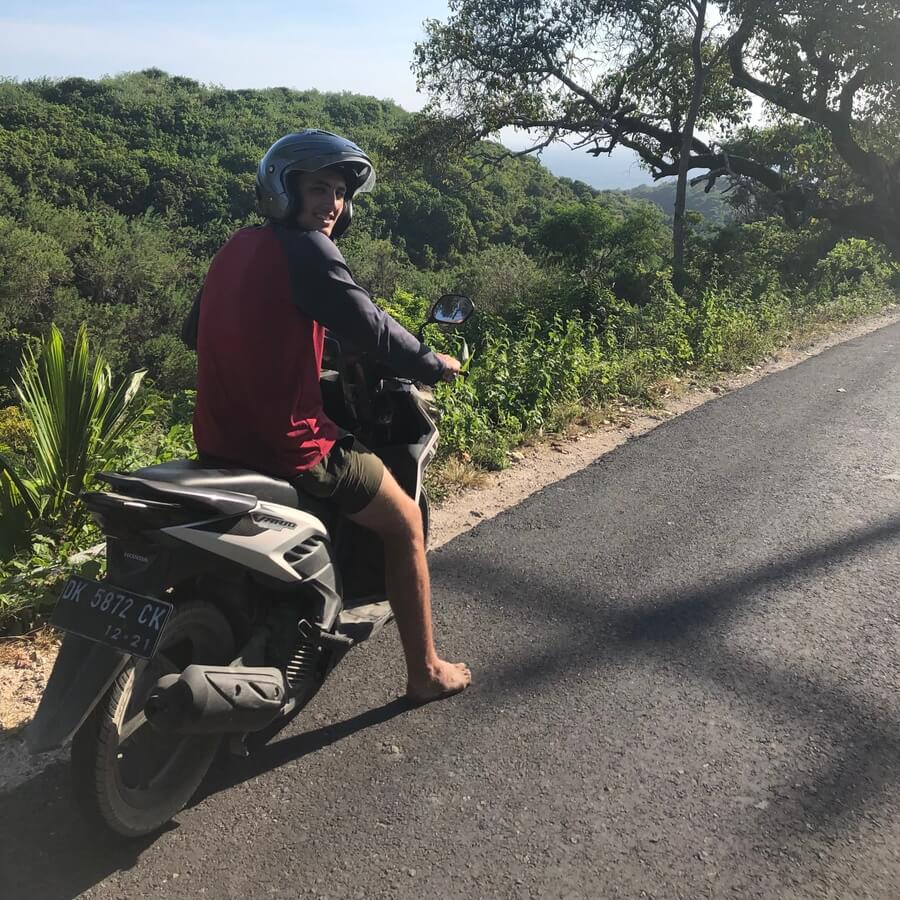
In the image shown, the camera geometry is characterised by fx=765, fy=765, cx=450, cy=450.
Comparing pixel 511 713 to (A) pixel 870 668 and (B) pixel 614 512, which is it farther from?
(B) pixel 614 512

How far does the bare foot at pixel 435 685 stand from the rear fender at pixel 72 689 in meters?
1.11

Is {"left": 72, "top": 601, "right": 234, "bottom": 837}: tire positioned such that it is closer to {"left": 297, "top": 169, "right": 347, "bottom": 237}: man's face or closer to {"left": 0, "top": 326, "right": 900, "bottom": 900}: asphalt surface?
{"left": 0, "top": 326, "right": 900, "bottom": 900}: asphalt surface

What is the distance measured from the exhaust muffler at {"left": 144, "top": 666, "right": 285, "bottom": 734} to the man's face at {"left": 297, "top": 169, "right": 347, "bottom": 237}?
4.53 ft

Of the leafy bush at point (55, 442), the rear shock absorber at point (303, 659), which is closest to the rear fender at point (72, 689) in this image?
the rear shock absorber at point (303, 659)

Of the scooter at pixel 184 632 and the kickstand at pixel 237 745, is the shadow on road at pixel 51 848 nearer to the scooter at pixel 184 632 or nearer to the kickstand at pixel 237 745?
the scooter at pixel 184 632

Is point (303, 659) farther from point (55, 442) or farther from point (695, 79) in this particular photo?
point (695, 79)

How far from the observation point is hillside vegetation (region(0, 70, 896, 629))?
4.00m

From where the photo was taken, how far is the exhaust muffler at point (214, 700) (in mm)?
2046

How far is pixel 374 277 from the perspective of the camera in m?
35.3

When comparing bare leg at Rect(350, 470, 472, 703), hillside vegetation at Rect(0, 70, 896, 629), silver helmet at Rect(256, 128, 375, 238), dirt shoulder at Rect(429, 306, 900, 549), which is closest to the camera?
silver helmet at Rect(256, 128, 375, 238)

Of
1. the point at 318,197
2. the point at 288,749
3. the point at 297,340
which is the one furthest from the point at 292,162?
→ the point at 288,749

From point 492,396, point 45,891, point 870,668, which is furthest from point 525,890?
point 492,396

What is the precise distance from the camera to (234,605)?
93.5 inches

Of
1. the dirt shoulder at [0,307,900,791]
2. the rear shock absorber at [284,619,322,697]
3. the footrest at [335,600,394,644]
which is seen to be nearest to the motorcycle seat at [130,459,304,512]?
the rear shock absorber at [284,619,322,697]
